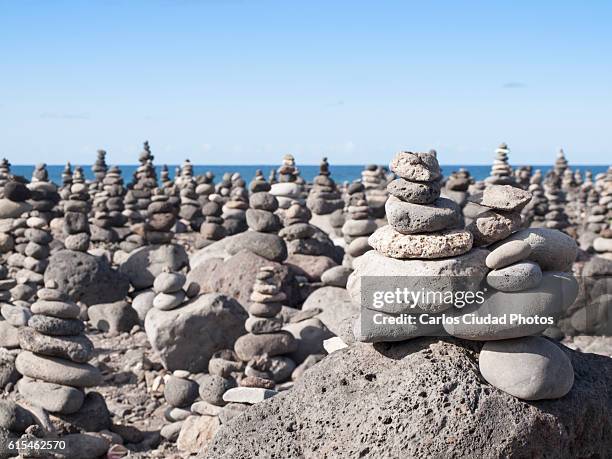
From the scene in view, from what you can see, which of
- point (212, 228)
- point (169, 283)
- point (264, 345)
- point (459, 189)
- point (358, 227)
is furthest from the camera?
point (459, 189)

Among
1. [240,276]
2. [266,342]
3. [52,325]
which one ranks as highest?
[52,325]

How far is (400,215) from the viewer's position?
16.3 ft

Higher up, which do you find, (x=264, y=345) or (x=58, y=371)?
(x=58, y=371)

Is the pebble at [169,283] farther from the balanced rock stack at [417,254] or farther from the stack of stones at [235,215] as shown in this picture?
the stack of stones at [235,215]

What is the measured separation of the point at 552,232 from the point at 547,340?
0.75 meters

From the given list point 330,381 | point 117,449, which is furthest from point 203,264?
point 330,381

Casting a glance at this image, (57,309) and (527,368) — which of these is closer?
(527,368)

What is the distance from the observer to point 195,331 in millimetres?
9516

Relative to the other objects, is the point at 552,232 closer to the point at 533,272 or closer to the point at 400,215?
the point at 533,272

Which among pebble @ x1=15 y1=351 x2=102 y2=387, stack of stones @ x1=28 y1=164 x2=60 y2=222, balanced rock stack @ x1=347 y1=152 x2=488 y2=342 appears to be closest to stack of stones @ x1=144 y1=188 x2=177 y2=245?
stack of stones @ x1=28 y1=164 x2=60 y2=222

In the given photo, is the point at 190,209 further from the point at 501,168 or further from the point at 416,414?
the point at 416,414


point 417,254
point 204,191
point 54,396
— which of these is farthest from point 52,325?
point 204,191

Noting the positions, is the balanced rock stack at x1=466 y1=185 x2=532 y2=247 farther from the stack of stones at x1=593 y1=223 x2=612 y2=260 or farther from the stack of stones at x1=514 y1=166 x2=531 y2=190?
the stack of stones at x1=514 y1=166 x2=531 y2=190

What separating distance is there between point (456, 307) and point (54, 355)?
5.00 m
